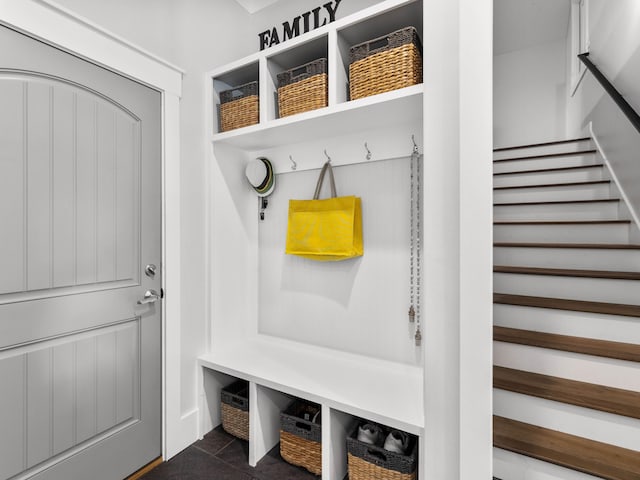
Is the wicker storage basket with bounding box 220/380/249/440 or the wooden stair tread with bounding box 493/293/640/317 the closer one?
the wooden stair tread with bounding box 493/293/640/317

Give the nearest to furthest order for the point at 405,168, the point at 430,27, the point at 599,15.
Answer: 1. the point at 430,27
2. the point at 405,168
3. the point at 599,15

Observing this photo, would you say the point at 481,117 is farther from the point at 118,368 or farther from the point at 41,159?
the point at 118,368

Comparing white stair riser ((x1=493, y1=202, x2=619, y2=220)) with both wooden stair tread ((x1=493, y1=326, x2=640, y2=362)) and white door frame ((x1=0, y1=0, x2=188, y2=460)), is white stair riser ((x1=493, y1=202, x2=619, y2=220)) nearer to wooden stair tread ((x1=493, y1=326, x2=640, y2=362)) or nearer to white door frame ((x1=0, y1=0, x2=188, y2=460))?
wooden stair tread ((x1=493, y1=326, x2=640, y2=362))

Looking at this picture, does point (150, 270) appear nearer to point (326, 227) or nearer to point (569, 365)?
point (326, 227)

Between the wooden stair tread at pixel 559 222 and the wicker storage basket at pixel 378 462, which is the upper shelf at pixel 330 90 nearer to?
the wooden stair tread at pixel 559 222

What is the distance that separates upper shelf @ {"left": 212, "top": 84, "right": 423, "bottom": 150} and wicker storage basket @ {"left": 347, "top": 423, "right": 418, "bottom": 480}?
1.52m

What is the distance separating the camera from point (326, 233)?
183 centimetres

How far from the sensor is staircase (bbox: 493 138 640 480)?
4.17ft

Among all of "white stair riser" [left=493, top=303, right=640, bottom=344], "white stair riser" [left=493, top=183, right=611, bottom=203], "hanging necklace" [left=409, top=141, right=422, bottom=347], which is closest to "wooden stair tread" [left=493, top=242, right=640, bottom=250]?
"white stair riser" [left=493, top=303, right=640, bottom=344]

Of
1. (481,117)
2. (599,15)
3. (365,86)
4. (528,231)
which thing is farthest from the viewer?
(599,15)

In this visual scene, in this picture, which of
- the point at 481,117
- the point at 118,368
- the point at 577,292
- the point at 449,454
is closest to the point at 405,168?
the point at 481,117

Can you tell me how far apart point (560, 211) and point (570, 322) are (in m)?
1.10

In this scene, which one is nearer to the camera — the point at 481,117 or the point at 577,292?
the point at 481,117

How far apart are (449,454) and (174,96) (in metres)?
2.11
